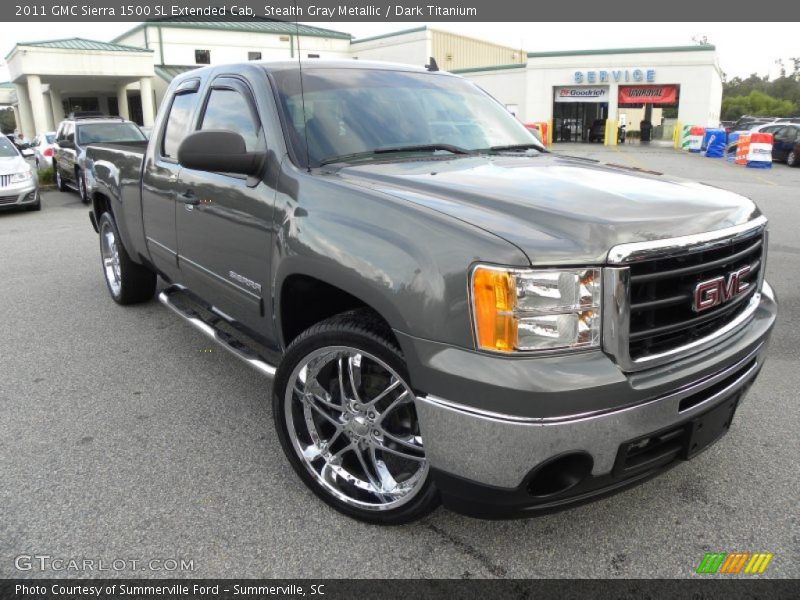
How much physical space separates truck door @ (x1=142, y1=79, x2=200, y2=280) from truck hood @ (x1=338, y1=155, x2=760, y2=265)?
167 centimetres

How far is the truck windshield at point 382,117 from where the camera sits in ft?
10.3

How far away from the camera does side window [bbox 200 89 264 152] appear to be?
3.30m

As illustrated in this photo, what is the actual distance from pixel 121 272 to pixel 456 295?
14.6ft

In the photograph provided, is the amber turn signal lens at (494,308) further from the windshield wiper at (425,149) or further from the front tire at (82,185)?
the front tire at (82,185)

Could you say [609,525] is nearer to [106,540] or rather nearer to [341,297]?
[341,297]

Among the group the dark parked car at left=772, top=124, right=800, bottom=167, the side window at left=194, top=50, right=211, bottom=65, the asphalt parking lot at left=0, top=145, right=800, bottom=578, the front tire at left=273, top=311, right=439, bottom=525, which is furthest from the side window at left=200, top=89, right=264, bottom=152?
the side window at left=194, top=50, right=211, bottom=65

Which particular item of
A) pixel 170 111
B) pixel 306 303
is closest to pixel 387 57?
pixel 170 111

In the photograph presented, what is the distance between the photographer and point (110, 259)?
240 inches

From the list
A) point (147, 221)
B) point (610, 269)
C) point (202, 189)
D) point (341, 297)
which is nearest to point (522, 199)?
point (610, 269)

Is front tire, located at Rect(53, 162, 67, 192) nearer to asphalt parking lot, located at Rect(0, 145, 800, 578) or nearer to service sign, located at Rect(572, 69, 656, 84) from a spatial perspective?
asphalt parking lot, located at Rect(0, 145, 800, 578)

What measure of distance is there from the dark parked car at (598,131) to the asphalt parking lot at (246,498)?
37750 millimetres

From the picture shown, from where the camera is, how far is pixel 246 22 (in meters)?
46.8

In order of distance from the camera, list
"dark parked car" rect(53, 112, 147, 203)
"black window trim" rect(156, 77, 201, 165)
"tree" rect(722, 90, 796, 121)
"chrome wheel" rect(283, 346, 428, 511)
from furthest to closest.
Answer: "tree" rect(722, 90, 796, 121) → "dark parked car" rect(53, 112, 147, 203) → "black window trim" rect(156, 77, 201, 165) → "chrome wheel" rect(283, 346, 428, 511)

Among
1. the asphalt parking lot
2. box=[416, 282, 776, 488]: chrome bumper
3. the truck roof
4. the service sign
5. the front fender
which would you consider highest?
the service sign
